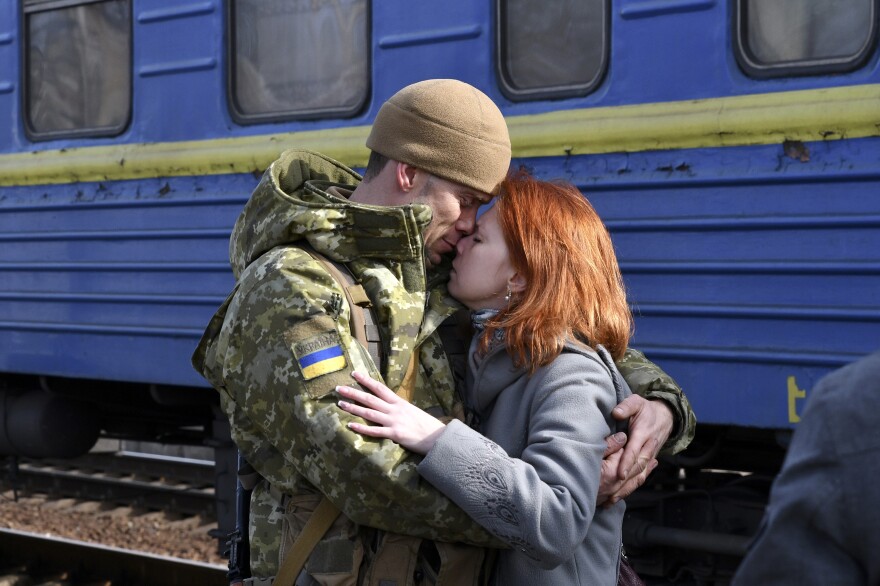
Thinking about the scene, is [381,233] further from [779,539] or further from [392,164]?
[779,539]

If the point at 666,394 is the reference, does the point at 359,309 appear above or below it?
above

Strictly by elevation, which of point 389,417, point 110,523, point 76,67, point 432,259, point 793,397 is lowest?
point 110,523

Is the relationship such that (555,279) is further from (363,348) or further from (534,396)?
(363,348)

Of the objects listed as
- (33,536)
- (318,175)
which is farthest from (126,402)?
(318,175)

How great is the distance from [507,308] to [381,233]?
28cm

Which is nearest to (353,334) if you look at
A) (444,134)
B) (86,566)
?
(444,134)

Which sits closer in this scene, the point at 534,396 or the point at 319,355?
the point at 319,355

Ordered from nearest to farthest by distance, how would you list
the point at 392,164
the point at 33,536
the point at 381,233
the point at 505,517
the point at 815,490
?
the point at 815,490, the point at 505,517, the point at 381,233, the point at 392,164, the point at 33,536

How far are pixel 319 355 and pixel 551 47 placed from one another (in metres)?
2.18

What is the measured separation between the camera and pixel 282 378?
207 cm

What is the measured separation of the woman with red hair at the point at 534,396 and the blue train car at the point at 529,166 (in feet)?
4.21

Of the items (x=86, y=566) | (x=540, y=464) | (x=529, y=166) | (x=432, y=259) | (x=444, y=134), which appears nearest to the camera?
(x=540, y=464)

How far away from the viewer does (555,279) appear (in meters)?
2.23

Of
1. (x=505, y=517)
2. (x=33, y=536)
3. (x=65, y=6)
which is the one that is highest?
(x=65, y=6)
